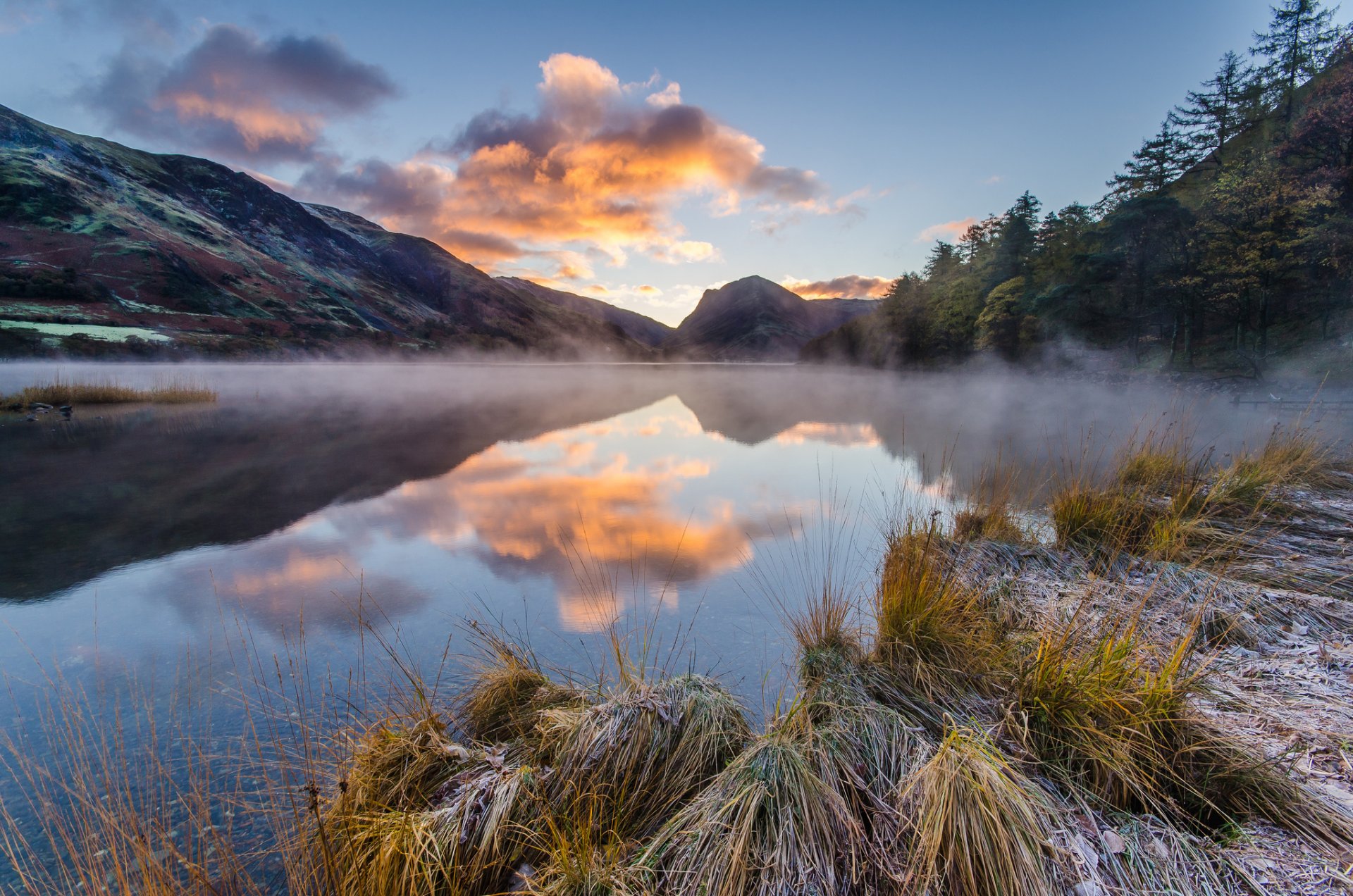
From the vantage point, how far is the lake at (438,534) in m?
3.82

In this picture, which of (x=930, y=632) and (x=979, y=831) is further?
(x=930, y=632)

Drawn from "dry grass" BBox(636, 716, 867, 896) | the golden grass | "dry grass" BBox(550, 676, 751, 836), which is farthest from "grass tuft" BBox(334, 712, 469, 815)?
"dry grass" BBox(636, 716, 867, 896)

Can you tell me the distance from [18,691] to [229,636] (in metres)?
1.01

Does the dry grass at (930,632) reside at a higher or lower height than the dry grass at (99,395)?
lower

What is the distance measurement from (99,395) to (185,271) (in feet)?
253

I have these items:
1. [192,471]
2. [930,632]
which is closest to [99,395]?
[192,471]

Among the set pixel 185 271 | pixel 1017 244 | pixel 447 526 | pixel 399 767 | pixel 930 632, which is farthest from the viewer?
pixel 185 271

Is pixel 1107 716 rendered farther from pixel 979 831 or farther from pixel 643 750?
pixel 643 750

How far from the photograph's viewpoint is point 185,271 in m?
74.4

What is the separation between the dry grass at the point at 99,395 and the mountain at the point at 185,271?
24.1 meters

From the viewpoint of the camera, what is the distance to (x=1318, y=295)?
23.0m

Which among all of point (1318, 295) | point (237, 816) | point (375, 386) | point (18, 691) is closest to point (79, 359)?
point (375, 386)

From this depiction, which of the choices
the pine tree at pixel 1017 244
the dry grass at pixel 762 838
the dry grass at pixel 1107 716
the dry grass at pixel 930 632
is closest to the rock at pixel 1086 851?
the dry grass at pixel 1107 716

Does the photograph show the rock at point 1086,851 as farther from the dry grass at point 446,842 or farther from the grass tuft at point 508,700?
the grass tuft at point 508,700
